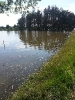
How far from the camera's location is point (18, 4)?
690 inches

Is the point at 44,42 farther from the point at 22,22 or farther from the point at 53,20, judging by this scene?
the point at 22,22

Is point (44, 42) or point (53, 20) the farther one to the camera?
point (53, 20)

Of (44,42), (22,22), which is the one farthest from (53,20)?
(44,42)

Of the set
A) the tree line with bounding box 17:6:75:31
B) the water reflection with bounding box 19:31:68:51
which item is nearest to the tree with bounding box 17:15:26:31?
the tree line with bounding box 17:6:75:31

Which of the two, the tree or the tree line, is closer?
the tree line

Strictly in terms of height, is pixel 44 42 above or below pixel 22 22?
below

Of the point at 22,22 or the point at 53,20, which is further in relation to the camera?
the point at 22,22

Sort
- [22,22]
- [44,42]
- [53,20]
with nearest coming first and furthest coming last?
1. [44,42]
2. [53,20]
3. [22,22]

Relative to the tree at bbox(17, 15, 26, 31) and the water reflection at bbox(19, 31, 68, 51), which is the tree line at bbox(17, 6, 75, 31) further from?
the water reflection at bbox(19, 31, 68, 51)

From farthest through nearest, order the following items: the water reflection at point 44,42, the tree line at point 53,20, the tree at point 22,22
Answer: the tree at point 22,22, the tree line at point 53,20, the water reflection at point 44,42

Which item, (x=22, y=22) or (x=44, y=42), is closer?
(x=44, y=42)

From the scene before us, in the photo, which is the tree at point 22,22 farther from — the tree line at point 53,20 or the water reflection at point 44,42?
the water reflection at point 44,42

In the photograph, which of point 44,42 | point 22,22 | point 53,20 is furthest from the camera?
point 22,22

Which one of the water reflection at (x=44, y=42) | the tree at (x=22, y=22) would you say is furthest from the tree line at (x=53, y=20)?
the water reflection at (x=44, y=42)
